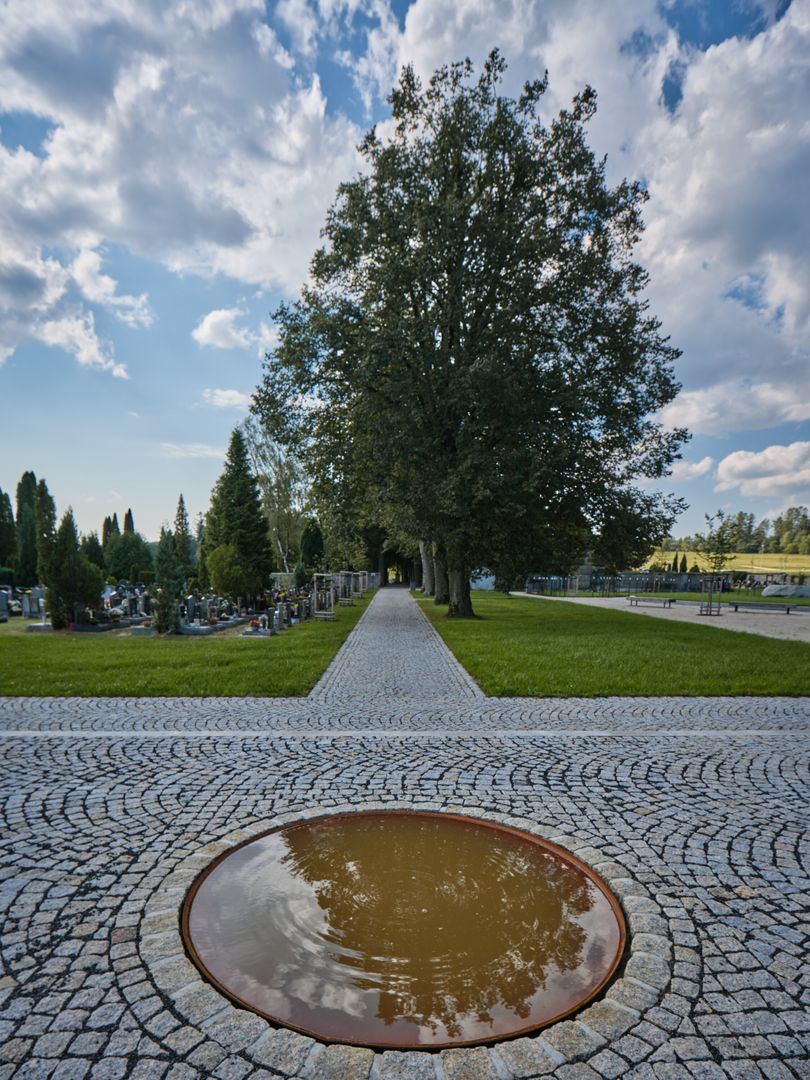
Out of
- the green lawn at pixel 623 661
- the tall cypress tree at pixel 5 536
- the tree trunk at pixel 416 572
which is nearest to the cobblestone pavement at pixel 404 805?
the green lawn at pixel 623 661

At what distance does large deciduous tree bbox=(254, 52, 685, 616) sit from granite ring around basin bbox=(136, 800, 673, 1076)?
14.5 m

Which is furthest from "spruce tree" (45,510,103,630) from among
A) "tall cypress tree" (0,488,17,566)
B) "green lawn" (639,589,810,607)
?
"green lawn" (639,589,810,607)

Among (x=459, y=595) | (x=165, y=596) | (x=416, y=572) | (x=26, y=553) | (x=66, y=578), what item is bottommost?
(x=459, y=595)

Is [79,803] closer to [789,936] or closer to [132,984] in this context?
[132,984]

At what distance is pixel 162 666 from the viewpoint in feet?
33.7

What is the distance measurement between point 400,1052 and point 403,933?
0.65m

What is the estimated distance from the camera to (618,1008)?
232 centimetres

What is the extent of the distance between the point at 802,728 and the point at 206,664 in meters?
9.00

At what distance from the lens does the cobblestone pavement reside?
2102 millimetres

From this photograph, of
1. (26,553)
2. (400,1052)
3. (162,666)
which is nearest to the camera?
(400,1052)

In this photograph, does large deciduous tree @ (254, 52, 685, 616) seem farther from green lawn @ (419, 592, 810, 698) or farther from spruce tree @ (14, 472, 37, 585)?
spruce tree @ (14, 472, 37, 585)

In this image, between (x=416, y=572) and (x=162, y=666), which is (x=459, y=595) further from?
(x=416, y=572)

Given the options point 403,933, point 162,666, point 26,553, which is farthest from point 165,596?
point 26,553

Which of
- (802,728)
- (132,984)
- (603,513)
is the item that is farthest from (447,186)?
(132,984)
